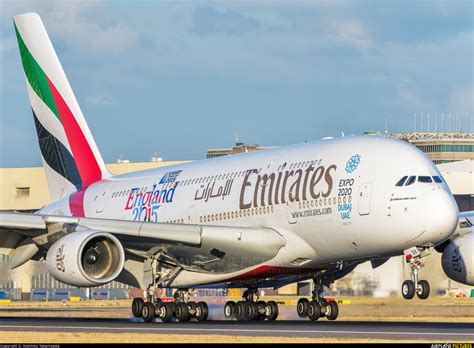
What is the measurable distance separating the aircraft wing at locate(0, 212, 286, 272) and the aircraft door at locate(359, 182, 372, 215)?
380 centimetres

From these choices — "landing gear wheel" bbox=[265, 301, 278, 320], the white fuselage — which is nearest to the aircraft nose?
the white fuselage

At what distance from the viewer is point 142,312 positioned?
37.4 metres

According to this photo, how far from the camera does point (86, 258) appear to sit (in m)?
35.8

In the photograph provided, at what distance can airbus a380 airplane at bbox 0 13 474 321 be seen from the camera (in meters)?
33.0

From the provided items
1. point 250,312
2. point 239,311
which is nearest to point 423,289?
point 250,312

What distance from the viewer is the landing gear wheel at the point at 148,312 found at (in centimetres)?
3716

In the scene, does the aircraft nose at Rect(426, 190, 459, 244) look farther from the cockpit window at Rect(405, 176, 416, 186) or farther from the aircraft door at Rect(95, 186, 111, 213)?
the aircraft door at Rect(95, 186, 111, 213)

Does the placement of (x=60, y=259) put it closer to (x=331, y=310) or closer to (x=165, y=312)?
(x=165, y=312)

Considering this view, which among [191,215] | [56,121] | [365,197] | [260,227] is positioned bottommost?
[260,227]

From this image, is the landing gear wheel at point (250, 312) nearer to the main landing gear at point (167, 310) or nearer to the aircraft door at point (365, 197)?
the main landing gear at point (167, 310)

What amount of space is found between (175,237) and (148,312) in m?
2.68

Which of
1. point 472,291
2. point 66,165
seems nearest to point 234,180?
point 66,165

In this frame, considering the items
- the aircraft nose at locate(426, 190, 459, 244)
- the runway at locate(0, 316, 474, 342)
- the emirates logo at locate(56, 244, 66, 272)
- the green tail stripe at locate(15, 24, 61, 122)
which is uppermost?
the green tail stripe at locate(15, 24, 61, 122)

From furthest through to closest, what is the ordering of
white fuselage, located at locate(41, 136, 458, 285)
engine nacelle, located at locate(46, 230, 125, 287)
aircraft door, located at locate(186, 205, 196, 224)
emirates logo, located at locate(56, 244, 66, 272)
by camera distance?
aircraft door, located at locate(186, 205, 196, 224) → emirates logo, located at locate(56, 244, 66, 272) → engine nacelle, located at locate(46, 230, 125, 287) → white fuselage, located at locate(41, 136, 458, 285)
